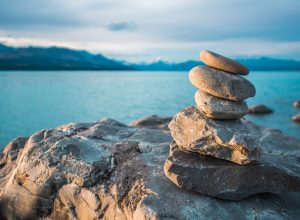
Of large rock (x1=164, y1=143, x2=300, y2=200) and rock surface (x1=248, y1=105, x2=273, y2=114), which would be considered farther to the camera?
rock surface (x1=248, y1=105, x2=273, y2=114)

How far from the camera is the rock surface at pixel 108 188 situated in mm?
8641

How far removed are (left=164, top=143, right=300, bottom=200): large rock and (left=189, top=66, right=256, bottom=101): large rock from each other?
1.70 m

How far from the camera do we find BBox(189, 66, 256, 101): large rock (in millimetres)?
9062

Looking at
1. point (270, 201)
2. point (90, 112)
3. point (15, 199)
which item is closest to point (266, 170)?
point (270, 201)

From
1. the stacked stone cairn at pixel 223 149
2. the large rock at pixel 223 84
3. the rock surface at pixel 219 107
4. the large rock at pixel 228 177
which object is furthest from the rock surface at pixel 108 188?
the large rock at pixel 223 84

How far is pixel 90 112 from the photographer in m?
57.5

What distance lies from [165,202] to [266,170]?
8.76ft

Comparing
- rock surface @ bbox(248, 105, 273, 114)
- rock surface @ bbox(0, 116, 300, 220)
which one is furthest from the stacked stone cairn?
rock surface @ bbox(248, 105, 273, 114)

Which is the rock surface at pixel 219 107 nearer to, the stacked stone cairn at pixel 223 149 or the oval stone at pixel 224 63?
the stacked stone cairn at pixel 223 149

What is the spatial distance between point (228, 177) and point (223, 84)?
2253mm

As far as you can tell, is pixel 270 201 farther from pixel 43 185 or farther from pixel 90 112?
pixel 90 112

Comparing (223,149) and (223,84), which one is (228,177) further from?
(223,84)

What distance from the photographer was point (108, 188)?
9719mm

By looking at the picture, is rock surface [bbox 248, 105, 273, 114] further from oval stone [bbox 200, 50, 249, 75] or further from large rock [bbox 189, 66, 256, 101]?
large rock [bbox 189, 66, 256, 101]
